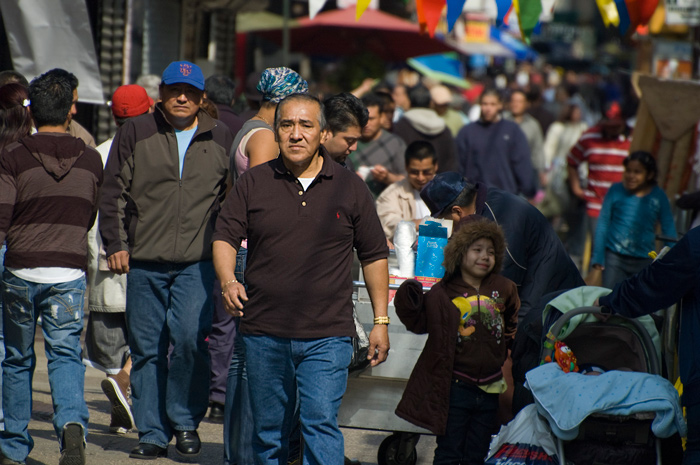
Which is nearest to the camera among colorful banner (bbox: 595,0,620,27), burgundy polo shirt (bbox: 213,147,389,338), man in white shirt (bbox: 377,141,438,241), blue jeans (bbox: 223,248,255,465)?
burgundy polo shirt (bbox: 213,147,389,338)

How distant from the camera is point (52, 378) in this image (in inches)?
210

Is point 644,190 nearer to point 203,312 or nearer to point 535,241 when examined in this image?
point 535,241

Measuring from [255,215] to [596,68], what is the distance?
45.9 meters

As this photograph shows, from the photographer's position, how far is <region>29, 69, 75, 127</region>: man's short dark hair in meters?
5.45

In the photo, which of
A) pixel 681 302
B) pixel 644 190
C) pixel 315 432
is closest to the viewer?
pixel 315 432

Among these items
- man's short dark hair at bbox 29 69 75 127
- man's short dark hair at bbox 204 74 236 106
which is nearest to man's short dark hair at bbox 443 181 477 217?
man's short dark hair at bbox 29 69 75 127

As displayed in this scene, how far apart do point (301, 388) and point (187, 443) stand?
4.40 feet

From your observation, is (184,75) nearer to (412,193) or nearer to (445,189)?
(445,189)

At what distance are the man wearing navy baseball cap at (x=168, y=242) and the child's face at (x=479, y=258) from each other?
142 cm

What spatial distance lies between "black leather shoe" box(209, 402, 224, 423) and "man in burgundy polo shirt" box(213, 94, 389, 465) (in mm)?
2062

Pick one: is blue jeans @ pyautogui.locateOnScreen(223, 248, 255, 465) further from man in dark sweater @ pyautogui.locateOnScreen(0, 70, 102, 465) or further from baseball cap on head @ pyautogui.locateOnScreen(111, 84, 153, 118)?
baseball cap on head @ pyautogui.locateOnScreen(111, 84, 153, 118)

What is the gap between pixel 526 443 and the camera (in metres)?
5.00

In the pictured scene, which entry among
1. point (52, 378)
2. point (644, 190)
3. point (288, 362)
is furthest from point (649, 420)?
point (644, 190)

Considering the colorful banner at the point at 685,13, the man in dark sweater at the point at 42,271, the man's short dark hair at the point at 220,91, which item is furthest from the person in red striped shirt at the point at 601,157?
the man in dark sweater at the point at 42,271
